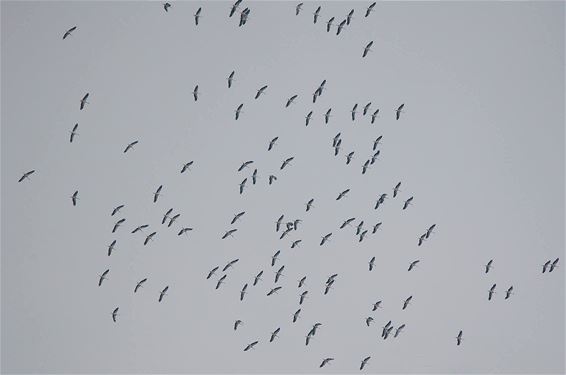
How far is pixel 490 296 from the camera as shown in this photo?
47.7m

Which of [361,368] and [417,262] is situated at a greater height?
[417,262]

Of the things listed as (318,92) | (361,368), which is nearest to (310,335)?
(361,368)

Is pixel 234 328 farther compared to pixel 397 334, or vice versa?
pixel 234 328

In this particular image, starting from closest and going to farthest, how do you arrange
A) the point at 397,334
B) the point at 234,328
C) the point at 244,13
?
the point at 244,13 < the point at 397,334 < the point at 234,328

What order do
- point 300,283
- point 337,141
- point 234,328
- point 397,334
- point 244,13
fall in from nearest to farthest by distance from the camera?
point 244,13 → point 337,141 → point 300,283 → point 397,334 → point 234,328

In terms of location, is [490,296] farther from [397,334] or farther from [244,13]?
[244,13]

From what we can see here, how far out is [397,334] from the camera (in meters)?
49.6

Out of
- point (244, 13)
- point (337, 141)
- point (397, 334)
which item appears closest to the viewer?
point (244, 13)

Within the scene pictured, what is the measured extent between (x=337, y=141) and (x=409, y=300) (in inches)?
362

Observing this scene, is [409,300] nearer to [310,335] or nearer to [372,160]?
[310,335]

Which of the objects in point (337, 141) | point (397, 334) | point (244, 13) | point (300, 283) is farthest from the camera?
point (397, 334)

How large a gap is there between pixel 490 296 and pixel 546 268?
2268 mm

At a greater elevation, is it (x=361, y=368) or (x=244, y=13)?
(x=244, y=13)

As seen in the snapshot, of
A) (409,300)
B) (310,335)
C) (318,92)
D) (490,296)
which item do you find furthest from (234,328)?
(318,92)
